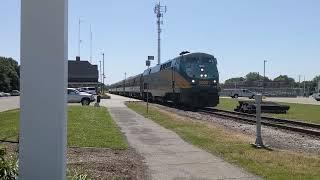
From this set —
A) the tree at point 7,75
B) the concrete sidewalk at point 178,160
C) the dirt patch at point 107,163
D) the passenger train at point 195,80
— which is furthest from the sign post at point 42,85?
the tree at point 7,75

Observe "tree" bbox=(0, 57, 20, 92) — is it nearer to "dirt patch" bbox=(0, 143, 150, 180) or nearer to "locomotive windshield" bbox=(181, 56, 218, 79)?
"locomotive windshield" bbox=(181, 56, 218, 79)

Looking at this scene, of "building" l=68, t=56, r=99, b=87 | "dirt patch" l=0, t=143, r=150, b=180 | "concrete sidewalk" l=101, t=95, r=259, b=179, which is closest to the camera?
"dirt patch" l=0, t=143, r=150, b=180

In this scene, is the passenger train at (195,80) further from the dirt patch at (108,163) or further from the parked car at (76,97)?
the dirt patch at (108,163)

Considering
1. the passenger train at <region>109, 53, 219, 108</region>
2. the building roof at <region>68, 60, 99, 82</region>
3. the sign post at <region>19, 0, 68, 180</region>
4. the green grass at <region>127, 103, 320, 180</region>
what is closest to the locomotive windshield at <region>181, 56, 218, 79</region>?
the passenger train at <region>109, 53, 219, 108</region>

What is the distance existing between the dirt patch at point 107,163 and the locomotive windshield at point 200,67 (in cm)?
2438

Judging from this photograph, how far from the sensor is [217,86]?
37.4m

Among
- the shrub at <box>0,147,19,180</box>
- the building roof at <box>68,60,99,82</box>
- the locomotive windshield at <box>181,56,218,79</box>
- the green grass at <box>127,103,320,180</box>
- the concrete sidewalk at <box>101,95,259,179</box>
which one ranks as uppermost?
the building roof at <box>68,60,99,82</box>

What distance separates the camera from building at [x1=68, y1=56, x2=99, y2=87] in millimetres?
114075

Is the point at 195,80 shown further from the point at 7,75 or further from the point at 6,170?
the point at 7,75

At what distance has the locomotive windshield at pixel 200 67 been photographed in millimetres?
37406

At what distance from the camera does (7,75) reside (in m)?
144

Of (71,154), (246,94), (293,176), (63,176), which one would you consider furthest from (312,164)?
(246,94)

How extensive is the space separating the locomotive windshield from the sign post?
1273 inches

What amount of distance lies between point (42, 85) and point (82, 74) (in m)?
115
